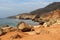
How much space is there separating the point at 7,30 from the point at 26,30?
254cm

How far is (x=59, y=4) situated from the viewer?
6747 inches

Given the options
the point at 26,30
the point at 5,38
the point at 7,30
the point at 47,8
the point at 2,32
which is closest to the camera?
the point at 5,38

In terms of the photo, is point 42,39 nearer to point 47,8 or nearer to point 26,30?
point 26,30

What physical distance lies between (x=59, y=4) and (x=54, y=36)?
156592 millimetres

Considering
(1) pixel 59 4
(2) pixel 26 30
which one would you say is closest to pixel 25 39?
(2) pixel 26 30

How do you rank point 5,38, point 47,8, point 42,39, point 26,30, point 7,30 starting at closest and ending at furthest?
point 42,39, point 5,38, point 7,30, point 26,30, point 47,8

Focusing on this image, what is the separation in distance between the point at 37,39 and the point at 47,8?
548 feet

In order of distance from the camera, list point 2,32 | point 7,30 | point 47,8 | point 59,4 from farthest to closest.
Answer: point 47,8 < point 59,4 < point 7,30 < point 2,32

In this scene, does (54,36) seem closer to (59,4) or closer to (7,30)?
(7,30)

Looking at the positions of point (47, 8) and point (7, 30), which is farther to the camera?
point (47, 8)

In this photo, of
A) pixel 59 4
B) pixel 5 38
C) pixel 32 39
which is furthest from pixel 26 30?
pixel 59 4

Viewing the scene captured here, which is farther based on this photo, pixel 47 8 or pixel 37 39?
pixel 47 8

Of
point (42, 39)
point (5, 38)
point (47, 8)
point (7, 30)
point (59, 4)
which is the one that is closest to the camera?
point (42, 39)

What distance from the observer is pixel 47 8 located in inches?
7185
